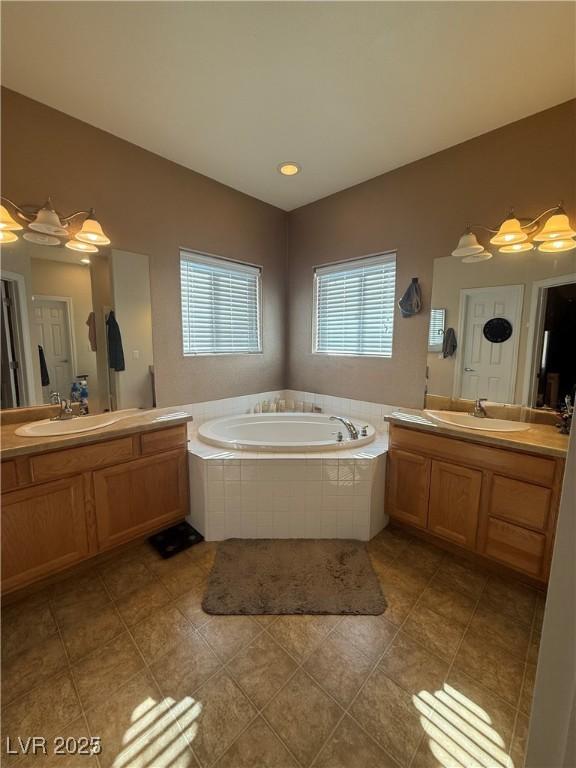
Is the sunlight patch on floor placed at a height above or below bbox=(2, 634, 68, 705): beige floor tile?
below

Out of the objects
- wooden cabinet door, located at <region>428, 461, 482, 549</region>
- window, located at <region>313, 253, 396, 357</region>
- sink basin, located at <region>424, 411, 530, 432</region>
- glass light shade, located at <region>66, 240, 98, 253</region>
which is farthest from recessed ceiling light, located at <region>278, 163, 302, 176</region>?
wooden cabinet door, located at <region>428, 461, 482, 549</region>

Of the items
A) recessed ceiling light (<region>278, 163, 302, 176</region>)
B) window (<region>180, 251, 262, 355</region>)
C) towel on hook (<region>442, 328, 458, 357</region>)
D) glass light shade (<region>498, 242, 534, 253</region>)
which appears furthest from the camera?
window (<region>180, 251, 262, 355</region>)

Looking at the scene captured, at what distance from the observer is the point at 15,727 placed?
1.17 meters

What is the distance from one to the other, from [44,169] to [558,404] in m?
3.59

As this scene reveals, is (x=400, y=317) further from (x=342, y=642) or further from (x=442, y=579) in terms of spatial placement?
(x=342, y=642)

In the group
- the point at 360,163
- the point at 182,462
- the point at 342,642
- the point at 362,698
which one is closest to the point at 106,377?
the point at 182,462

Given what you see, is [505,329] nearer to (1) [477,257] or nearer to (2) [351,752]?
(1) [477,257]

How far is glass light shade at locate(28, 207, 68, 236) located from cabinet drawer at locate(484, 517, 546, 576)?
3.16 m

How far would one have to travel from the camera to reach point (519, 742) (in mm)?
1146

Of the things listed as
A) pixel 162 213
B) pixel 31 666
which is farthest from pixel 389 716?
pixel 162 213

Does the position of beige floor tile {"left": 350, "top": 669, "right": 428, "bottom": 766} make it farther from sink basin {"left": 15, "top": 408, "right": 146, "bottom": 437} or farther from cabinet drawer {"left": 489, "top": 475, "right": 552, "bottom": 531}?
sink basin {"left": 15, "top": 408, "right": 146, "bottom": 437}

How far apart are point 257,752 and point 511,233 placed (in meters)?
2.89

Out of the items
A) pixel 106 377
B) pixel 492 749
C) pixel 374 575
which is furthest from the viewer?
pixel 106 377

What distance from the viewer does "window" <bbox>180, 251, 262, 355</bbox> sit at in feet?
9.22
